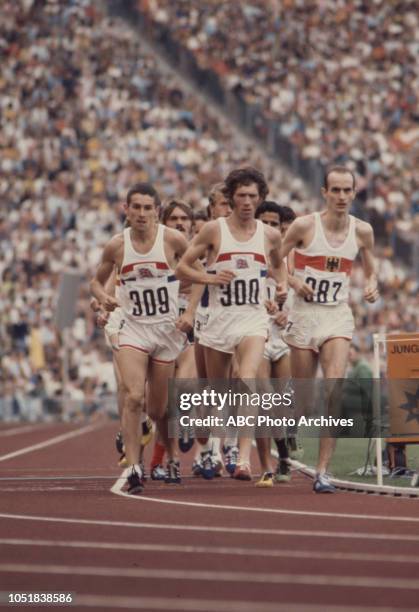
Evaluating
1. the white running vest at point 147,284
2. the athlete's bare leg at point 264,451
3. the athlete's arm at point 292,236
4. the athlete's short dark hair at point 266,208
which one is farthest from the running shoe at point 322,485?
the athlete's short dark hair at point 266,208

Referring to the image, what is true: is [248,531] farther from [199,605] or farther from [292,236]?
[292,236]

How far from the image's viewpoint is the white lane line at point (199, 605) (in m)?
7.25

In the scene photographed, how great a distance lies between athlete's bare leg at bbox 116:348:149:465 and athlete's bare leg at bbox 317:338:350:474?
1.40 metres

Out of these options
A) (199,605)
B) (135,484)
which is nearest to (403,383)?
(135,484)

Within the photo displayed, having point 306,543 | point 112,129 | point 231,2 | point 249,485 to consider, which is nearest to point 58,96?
point 112,129

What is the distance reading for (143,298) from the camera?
46.3 feet

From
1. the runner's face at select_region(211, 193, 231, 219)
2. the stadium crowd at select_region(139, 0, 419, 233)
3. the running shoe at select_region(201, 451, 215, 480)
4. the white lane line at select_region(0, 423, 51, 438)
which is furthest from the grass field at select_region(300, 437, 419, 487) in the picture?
the stadium crowd at select_region(139, 0, 419, 233)

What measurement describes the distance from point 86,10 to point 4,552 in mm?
35472

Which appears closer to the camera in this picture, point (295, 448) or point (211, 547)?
point (211, 547)

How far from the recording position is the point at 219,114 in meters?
41.5


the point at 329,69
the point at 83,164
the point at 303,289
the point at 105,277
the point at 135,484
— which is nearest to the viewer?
the point at 135,484

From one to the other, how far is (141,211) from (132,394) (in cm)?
143

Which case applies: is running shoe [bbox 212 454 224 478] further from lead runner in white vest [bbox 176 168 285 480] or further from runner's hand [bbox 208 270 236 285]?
runner's hand [bbox 208 270 236 285]

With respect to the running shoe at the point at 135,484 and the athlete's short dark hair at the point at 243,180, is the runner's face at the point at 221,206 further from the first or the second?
the running shoe at the point at 135,484
